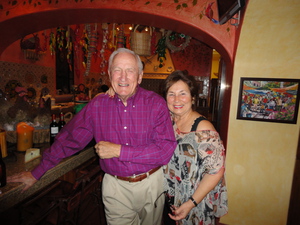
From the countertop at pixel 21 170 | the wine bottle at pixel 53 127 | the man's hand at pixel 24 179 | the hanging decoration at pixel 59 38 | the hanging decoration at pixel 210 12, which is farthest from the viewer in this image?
the hanging decoration at pixel 59 38

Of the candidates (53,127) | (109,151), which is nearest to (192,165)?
(109,151)

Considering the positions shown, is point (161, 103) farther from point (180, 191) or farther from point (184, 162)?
point (180, 191)

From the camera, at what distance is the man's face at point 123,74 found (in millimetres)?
1260

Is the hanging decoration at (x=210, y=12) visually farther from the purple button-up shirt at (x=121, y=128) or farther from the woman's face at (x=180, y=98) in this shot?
the purple button-up shirt at (x=121, y=128)

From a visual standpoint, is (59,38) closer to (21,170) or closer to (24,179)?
(21,170)

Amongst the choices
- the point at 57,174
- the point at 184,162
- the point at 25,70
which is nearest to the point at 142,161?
the point at 184,162

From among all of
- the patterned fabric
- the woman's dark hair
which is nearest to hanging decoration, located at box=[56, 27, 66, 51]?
the woman's dark hair

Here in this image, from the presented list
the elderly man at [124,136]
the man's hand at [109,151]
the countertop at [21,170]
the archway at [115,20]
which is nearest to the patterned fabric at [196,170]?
the elderly man at [124,136]

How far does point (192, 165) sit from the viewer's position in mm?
1309

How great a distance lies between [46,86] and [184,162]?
Result: 5847 mm

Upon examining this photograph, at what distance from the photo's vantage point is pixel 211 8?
216cm

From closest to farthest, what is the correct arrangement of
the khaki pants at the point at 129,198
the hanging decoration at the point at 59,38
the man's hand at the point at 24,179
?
the man's hand at the point at 24,179, the khaki pants at the point at 129,198, the hanging decoration at the point at 59,38

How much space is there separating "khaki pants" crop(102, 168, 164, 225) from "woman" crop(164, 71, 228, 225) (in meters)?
0.17

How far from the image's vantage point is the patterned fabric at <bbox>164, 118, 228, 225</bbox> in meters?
1.24
